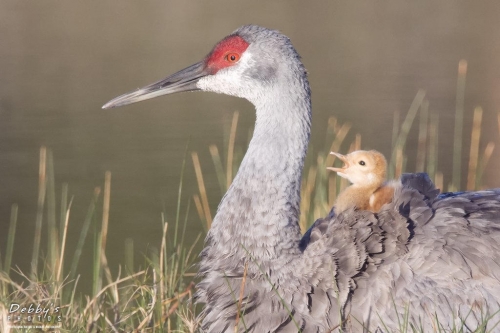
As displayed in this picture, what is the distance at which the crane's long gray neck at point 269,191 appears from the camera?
3.88 m

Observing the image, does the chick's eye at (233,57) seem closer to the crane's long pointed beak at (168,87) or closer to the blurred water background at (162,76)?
the crane's long pointed beak at (168,87)

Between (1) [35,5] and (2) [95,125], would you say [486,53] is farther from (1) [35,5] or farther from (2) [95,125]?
(1) [35,5]

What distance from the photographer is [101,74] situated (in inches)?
634

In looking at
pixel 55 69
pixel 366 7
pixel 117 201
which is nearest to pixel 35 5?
pixel 55 69

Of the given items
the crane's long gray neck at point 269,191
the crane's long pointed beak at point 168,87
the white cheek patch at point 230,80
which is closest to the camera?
the crane's long gray neck at point 269,191

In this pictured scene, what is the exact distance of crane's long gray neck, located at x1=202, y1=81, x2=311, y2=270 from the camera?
3883 mm

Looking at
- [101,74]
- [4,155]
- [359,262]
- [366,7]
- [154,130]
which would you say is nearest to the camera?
[359,262]

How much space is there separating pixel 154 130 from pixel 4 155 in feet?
6.94

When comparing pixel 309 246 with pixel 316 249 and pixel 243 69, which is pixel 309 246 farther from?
pixel 243 69
